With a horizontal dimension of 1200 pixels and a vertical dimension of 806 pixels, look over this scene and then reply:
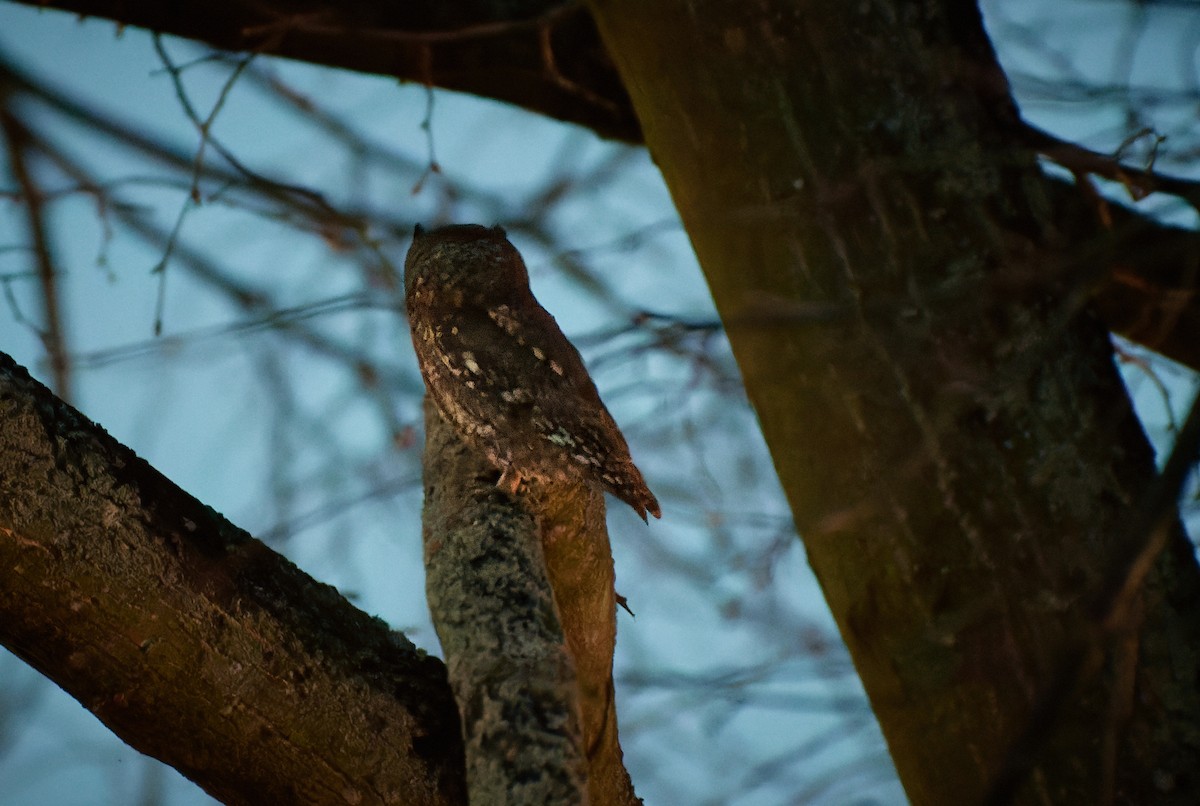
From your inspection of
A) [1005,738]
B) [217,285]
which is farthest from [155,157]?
[1005,738]

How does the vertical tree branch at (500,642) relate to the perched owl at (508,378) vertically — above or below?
below

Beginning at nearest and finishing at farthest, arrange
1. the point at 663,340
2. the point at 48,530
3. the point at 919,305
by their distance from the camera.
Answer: the point at 48,530 < the point at 919,305 < the point at 663,340

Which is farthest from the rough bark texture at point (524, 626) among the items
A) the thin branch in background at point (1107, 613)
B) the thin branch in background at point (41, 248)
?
the thin branch in background at point (41, 248)

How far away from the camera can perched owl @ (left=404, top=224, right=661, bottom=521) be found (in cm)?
137

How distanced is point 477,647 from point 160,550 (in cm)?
43

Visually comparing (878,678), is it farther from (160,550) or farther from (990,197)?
(160,550)

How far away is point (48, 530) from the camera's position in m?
1.30

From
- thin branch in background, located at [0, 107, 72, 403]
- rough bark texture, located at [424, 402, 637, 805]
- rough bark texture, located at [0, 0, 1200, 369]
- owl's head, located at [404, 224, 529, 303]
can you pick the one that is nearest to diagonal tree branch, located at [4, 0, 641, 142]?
rough bark texture, located at [0, 0, 1200, 369]

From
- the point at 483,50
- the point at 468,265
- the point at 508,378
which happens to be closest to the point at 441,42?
the point at 483,50

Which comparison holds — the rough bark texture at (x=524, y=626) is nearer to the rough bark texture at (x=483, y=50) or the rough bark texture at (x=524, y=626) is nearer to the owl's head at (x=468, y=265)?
the owl's head at (x=468, y=265)

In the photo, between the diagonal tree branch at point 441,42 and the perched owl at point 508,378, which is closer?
the perched owl at point 508,378

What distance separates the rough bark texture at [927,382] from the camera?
1412 millimetres

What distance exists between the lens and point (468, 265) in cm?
145

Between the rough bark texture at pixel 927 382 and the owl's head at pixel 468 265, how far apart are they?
0.32m
